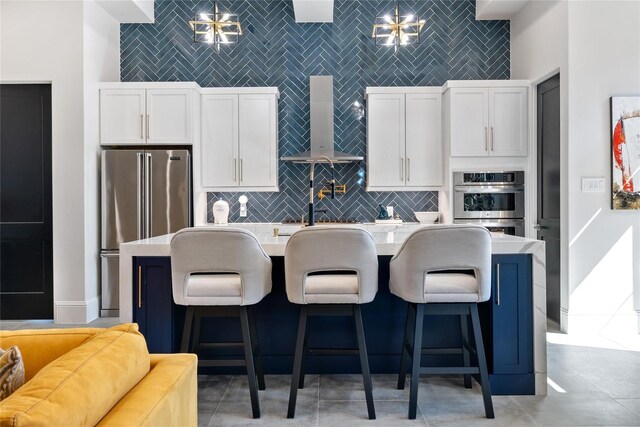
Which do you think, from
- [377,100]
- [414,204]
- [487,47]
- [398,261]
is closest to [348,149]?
[377,100]

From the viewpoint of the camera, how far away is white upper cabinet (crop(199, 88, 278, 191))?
4945 mm

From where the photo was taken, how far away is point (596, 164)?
3.91 meters

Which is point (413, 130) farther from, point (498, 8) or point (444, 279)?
point (444, 279)

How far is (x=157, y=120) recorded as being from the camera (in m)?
4.75

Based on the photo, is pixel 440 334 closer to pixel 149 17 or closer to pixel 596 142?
pixel 596 142

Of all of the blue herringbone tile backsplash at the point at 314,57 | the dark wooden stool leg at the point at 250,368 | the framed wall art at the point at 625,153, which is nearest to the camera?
the dark wooden stool leg at the point at 250,368

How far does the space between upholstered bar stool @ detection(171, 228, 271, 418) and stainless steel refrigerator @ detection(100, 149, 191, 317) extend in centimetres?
244

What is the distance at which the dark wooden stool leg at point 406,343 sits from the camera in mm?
2529

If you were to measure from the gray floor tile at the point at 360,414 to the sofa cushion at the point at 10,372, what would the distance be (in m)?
1.53

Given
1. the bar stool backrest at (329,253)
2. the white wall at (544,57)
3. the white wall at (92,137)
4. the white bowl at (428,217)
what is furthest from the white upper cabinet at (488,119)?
the white wall at (92,137)

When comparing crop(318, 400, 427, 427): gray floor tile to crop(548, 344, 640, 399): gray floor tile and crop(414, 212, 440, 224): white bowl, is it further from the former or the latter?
crop(414, 212, 440, 224): white bowl

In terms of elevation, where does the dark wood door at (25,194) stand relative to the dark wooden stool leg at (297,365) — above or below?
above

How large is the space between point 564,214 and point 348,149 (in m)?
2.45

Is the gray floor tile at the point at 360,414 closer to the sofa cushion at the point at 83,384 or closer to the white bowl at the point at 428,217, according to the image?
the sofa cushion at the point at 83,384
